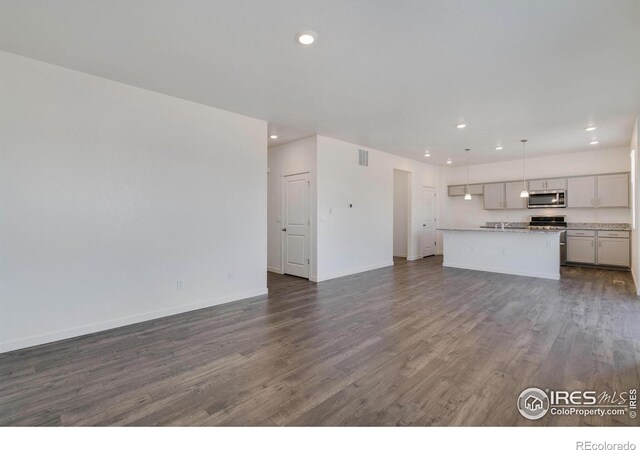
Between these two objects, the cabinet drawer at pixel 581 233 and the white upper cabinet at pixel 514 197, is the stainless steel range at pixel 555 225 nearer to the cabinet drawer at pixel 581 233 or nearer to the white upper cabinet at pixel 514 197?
the cabinet drawer at pixel 581 233

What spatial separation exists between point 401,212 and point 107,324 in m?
7.77

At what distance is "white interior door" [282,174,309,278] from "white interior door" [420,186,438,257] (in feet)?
14.6

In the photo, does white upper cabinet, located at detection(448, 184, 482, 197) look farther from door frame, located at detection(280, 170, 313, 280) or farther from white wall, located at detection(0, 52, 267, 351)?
white wall, located at detection(0, 52, 267, 351)

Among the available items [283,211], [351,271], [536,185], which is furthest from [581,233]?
[283,211]

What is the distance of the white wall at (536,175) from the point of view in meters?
7.23

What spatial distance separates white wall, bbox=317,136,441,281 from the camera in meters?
6.11

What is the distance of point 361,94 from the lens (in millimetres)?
3973

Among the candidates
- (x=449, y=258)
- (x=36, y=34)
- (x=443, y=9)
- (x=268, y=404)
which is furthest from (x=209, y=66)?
(x=449, y=258)

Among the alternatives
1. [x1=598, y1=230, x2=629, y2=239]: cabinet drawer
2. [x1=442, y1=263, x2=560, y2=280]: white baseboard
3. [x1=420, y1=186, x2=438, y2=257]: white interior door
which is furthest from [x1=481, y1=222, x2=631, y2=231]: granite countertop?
[x1=420, y1=186, x2=438, y2=257]: white interior door

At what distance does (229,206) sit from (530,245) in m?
6.13

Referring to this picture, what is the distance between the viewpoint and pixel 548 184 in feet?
26.0

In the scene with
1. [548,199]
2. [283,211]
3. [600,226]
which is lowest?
[600,226]

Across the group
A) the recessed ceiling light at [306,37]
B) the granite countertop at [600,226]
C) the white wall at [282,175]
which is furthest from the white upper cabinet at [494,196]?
the recessed ceiling light at [306,37]

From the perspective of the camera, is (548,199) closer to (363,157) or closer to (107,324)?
(363,157)
